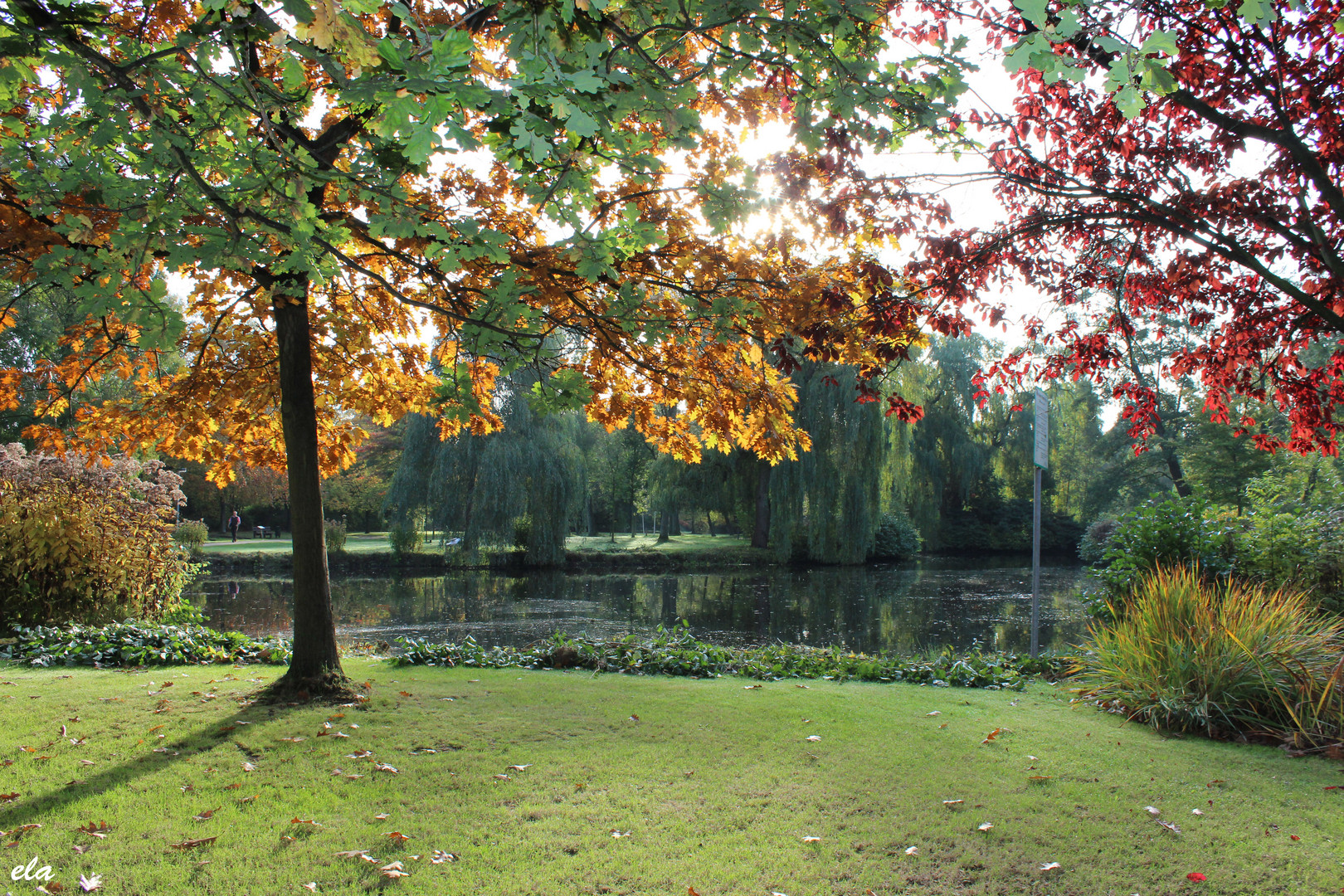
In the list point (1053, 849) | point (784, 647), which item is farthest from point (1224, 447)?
point (1053, 849)

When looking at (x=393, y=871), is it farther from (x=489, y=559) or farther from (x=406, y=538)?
(x=406, y=538)

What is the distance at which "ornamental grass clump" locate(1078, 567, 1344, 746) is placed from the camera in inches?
184

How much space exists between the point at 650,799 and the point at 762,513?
20.3m

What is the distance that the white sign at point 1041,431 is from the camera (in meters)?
7.76

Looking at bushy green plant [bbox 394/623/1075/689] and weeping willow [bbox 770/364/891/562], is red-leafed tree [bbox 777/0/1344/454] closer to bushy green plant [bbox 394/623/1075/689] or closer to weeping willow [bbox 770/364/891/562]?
bushy green plant [bbox 394/623/1075/689]

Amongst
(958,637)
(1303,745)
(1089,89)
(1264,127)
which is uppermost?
(1089,89)

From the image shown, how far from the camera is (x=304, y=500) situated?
5.64m

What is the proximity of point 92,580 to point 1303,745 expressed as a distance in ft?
37.9

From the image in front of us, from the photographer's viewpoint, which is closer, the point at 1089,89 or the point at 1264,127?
the point at 1264,127

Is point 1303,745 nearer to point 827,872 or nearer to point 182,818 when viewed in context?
point 827,872

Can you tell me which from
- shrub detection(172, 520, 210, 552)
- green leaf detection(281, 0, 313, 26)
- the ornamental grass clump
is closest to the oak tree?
green leaf detection(281, 0, 313, 26)

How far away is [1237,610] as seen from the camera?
5371 mm

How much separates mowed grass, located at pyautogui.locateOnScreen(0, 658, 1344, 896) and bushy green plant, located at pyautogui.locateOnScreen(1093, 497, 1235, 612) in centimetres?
359

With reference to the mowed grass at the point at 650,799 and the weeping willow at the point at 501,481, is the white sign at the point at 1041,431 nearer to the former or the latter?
the mowed grass at the point at 650,799
